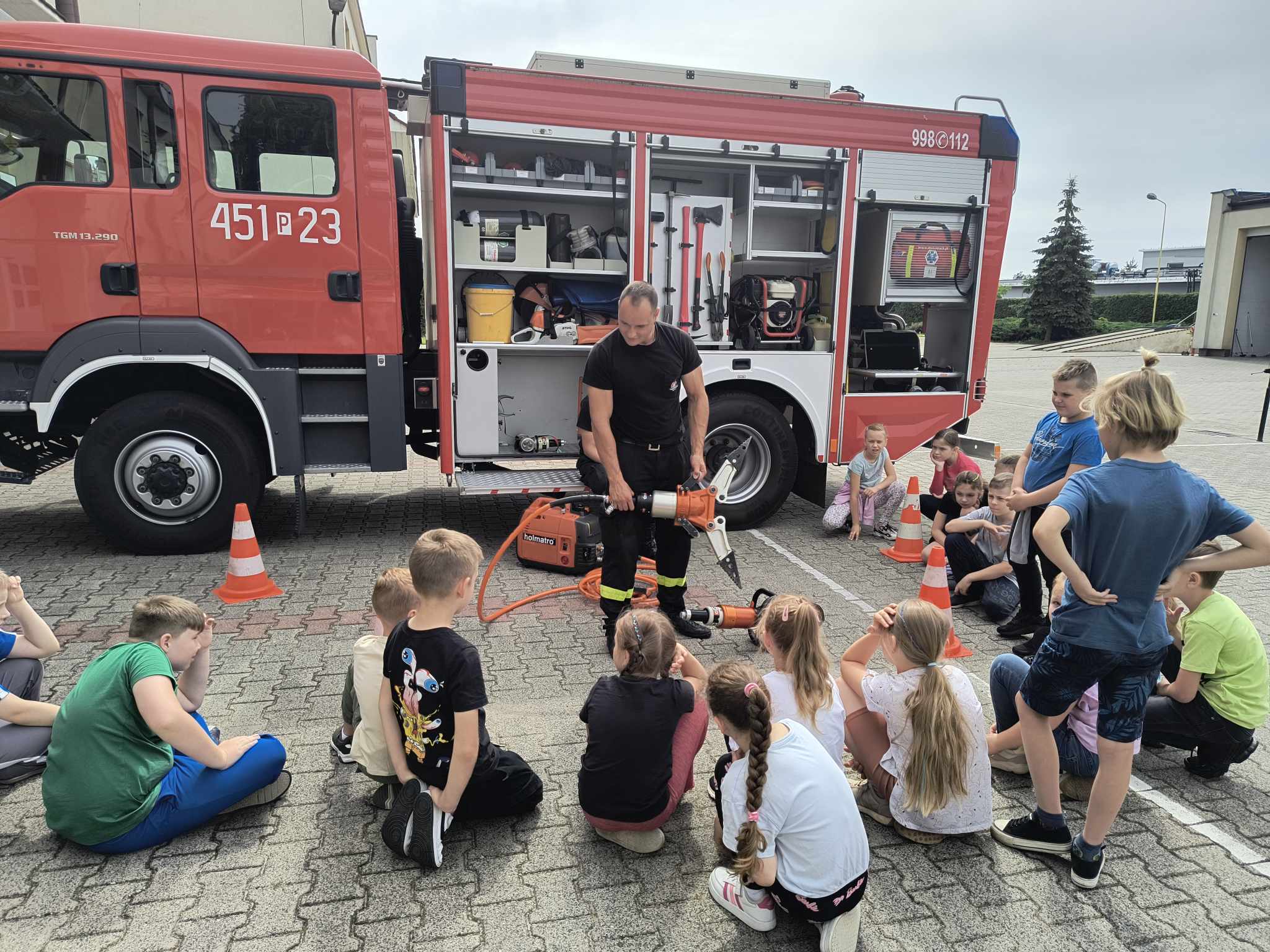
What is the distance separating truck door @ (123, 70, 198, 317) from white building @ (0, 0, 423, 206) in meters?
2.46

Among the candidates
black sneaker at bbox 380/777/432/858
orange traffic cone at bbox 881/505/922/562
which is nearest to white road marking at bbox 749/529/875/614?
orange traffic cone at bbox 881/505/922/562

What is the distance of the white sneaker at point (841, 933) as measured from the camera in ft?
7.66

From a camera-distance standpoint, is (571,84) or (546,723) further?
(571,84)

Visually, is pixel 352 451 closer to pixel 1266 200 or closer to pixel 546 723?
pixel 546 723

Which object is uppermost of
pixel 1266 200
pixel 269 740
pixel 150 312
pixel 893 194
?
pixel 1266 200

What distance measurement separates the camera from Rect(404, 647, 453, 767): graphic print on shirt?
2.63 meters

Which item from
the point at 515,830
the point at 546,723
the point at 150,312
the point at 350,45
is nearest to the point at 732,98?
the point at 150,312

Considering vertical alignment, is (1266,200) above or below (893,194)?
above

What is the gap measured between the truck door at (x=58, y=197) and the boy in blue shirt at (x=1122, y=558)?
5493 millimetres

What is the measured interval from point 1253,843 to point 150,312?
620 centimetres

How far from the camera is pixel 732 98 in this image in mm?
6293

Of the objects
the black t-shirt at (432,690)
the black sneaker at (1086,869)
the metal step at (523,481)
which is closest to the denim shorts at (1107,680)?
the black sneaker at (1086,869)

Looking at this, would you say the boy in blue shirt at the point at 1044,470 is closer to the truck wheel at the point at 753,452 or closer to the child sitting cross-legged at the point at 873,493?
the child sitting cross-legged at the point at 873,493

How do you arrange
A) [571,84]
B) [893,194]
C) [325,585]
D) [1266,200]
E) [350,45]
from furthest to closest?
1. [1266,200]
2. [350,45]
3. [893,194]
4. [571,84]
5. [325,585]
